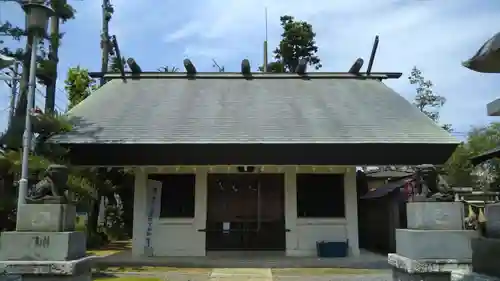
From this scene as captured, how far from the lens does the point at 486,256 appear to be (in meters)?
4.48

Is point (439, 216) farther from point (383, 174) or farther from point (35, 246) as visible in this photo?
point (383, 174)

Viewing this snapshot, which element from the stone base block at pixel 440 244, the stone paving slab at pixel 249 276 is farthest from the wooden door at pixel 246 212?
the stone base block at pixel 440 244

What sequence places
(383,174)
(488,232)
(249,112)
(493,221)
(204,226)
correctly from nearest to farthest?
1. (493,221)
2. (488,232)
3. (204,226)
4. (249,112)
5. (383,174)

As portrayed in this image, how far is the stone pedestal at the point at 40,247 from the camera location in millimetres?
6113

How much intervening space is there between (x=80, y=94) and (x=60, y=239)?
1452cm

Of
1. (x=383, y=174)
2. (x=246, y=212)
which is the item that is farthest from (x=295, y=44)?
(x=246, y=212)

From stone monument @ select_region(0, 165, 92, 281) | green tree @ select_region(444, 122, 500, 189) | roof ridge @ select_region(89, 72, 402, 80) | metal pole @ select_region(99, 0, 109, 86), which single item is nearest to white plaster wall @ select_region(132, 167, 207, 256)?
roof ridge @ select_region(89, 72, 402, 80)

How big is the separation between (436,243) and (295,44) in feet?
79.1

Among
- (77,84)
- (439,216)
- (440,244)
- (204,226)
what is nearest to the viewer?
(440,244)

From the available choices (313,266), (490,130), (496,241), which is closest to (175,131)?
(313,266)

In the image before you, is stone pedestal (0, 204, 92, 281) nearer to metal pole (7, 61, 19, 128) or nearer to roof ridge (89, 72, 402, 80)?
metal pole (7, 61, 19, 128)

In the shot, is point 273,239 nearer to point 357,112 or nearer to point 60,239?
point 357,112

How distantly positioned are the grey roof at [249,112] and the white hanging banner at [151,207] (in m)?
1.69

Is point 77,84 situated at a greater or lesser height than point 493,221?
greater
